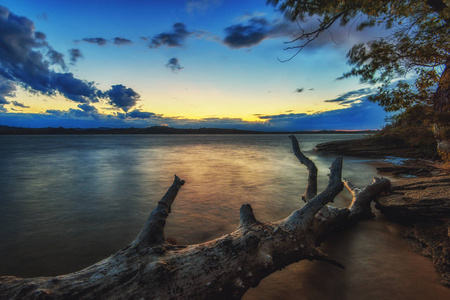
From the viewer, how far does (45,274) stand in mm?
3562

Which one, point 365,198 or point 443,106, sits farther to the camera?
point 443,106

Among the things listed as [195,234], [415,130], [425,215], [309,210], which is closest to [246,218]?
[309,210]

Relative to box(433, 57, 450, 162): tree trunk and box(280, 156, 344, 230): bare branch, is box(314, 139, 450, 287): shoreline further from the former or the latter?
box(433, 57, 450, 162): tree trunk

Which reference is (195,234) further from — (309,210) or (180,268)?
(180,268)

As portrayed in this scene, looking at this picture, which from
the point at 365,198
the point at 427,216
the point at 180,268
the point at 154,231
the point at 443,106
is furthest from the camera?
the point at 443,106

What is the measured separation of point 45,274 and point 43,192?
7.42m

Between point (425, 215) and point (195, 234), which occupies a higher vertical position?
point (425, 215)

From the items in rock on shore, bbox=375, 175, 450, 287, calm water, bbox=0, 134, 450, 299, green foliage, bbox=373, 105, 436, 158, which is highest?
green foliage, bbox=373, 105, 436, 158

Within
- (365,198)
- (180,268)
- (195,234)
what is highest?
(180,268)

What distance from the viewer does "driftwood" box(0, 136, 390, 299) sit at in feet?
6.67

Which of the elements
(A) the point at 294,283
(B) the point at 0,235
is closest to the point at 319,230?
(A) the point at 294,283

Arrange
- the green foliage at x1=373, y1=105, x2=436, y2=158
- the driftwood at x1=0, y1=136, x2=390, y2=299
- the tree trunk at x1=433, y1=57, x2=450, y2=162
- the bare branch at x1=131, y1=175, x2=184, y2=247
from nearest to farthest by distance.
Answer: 1. the driftwood at x1=0, y1=136, x2=390, y2=299
2. the bare branch at x1=131, y1=175, x2=184, y2=247
3. the tree trunk at x1=433, y1=57, x2=450, y2=162
4. the green foliage at x1=373, y1=105, x2=436, y2=158

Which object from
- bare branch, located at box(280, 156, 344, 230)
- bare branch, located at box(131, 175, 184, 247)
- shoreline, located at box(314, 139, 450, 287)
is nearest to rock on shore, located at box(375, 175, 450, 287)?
shoreline, located at box(314, 139, 450, 287)

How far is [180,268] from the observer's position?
90.0 inches
